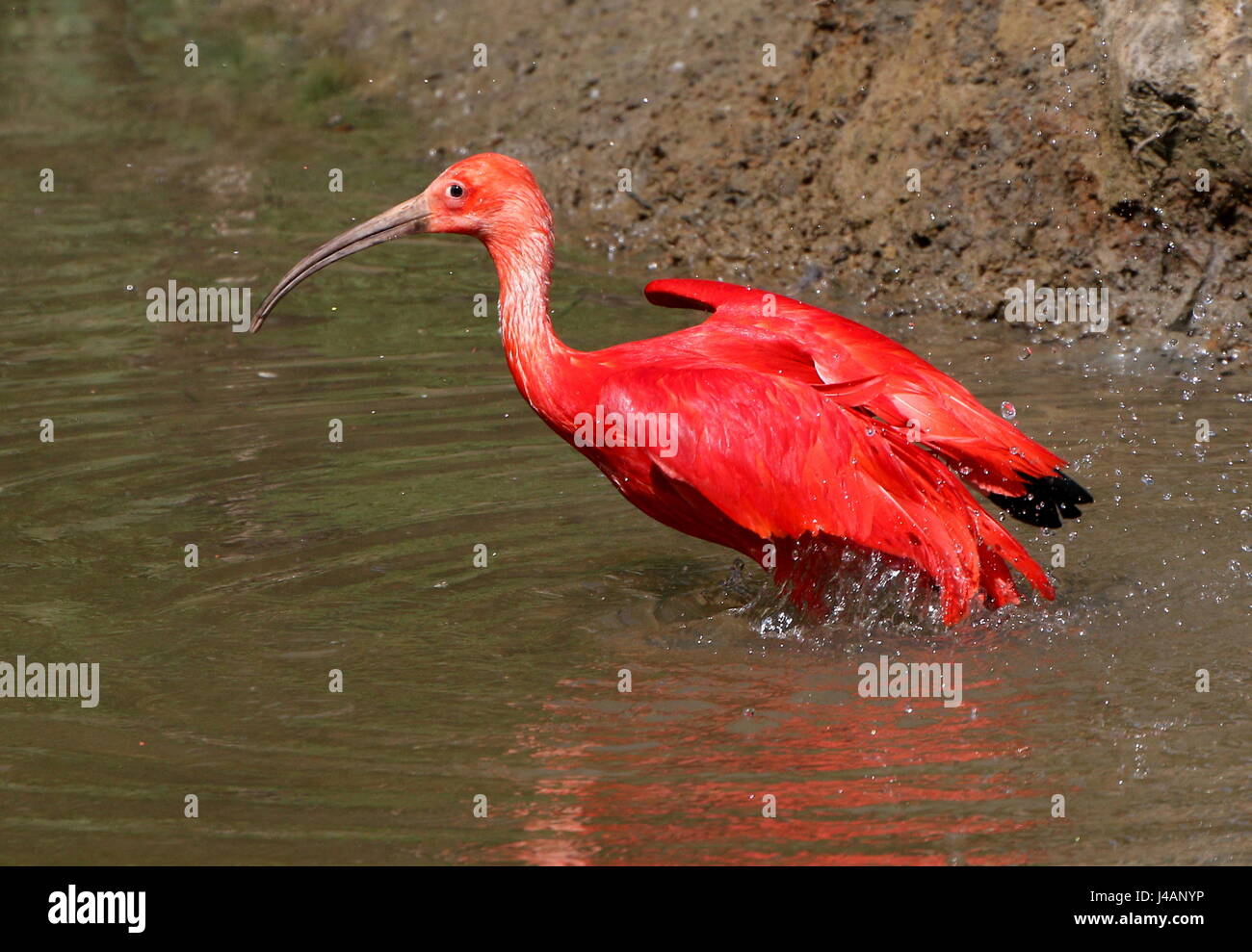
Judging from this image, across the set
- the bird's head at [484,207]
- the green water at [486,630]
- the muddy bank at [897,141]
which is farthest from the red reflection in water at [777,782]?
the muddy bank at [897,141]

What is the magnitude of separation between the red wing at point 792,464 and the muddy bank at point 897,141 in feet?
11.9

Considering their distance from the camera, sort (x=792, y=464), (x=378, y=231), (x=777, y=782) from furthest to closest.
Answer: (x=378, y=231)
(x=792, y=464)
(x=777, y=782)

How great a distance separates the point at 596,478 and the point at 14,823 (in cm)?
348

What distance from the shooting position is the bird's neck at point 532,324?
20.8 feet

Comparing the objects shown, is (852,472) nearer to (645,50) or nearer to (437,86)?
(645,50)

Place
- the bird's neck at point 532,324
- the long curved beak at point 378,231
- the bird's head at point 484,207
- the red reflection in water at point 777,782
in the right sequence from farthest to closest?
the long curved beak at point 378,231
the bird's head at point 484,207
the bird's neck at point 532,324
the red reflection in water at point 777,782

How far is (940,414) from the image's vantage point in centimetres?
609

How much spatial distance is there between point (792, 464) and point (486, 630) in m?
1.20

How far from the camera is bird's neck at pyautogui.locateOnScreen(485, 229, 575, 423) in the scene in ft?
20.8

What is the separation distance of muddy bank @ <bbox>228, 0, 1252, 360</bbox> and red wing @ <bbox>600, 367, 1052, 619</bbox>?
3632mm

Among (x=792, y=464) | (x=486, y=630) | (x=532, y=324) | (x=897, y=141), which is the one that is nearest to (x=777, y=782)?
(x=792, y=464)

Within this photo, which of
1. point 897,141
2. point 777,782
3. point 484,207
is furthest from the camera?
point 897,141

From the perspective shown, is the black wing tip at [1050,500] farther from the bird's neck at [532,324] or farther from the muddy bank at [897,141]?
the muddy bank at [897,141]

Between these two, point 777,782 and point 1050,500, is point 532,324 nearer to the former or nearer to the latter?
point 1050,500
